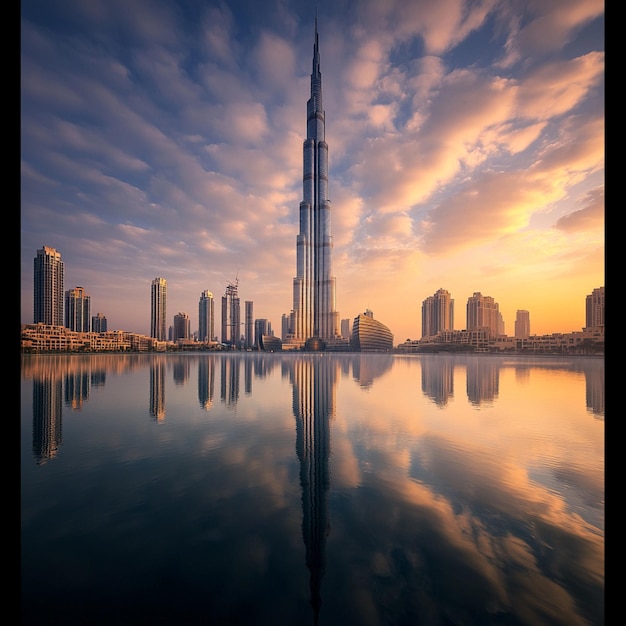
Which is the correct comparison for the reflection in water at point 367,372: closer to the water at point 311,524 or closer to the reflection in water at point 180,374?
the water at point 311,524

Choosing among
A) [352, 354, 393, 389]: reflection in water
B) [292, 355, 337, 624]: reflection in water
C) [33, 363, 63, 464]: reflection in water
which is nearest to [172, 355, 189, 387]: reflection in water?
[33, 363, 63, 464]: reflection in water

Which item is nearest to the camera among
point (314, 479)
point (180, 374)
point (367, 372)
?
point (314, 479)

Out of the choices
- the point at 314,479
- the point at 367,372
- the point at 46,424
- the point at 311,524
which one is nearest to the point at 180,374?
the point at 46,424

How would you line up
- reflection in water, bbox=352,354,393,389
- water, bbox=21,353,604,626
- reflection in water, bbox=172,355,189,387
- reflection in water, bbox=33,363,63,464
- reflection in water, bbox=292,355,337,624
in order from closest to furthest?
water, bbox=21,353,604,626 < reflection in water, bbox=292,355,337,624 < reflection in water, bbox=33,363,63,464 < reflection in water, bbox=172,355,189,387 < reflection in water, bbox=352,354,393,389

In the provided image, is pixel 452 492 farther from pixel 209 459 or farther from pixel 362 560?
pixel 209 459

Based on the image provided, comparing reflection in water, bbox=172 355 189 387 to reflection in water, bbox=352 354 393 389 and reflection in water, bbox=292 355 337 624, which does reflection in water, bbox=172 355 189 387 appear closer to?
reflection in water, bbox=292 355 337 624

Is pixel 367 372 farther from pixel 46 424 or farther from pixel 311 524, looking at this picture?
pixel 311 524

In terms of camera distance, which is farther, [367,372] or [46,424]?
[367,372]

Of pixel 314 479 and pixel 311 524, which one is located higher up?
pixel 311 524

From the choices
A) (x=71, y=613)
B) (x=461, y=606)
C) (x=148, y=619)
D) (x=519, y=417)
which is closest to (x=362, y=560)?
(x=461, y=606)
